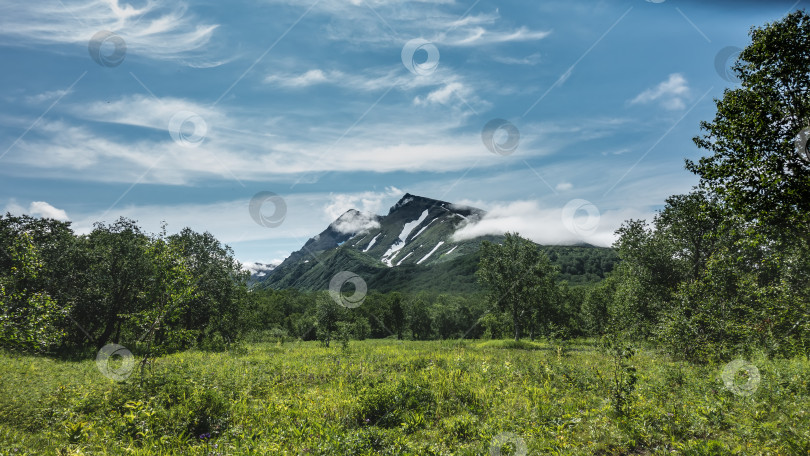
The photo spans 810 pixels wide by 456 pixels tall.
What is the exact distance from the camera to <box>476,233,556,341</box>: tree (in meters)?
51.9

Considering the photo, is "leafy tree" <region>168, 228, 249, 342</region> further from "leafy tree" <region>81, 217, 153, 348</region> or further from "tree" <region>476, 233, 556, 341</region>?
"tree" <region>476, 233, 556, 341</region>

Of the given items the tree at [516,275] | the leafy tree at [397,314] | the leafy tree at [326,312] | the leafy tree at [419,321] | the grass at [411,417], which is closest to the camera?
the grass at [411,417]

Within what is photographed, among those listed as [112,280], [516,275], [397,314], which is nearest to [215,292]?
[112,280]

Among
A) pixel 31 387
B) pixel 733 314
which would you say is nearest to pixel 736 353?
pixel 733 314

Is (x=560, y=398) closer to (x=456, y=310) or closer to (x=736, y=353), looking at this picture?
(x=736, y=353)

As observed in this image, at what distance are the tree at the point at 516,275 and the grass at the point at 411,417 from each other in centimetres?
3702

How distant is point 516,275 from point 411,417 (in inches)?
1781

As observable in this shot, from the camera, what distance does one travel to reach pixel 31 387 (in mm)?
14750

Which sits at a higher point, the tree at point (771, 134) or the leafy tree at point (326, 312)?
the tree at point (771, 134)

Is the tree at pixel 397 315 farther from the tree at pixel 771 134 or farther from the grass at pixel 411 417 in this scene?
the tree at pixel 771 134

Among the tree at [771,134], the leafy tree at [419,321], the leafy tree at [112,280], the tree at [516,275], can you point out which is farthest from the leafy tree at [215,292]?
the leafy tree at [419,321]

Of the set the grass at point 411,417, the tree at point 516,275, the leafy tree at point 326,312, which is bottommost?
Answer: the grass at point 411,417

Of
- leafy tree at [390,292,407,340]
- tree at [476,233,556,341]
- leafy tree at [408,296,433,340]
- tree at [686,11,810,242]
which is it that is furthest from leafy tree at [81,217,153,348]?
leafy tree at [408,296,433,340]

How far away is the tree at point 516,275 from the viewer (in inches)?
2044
